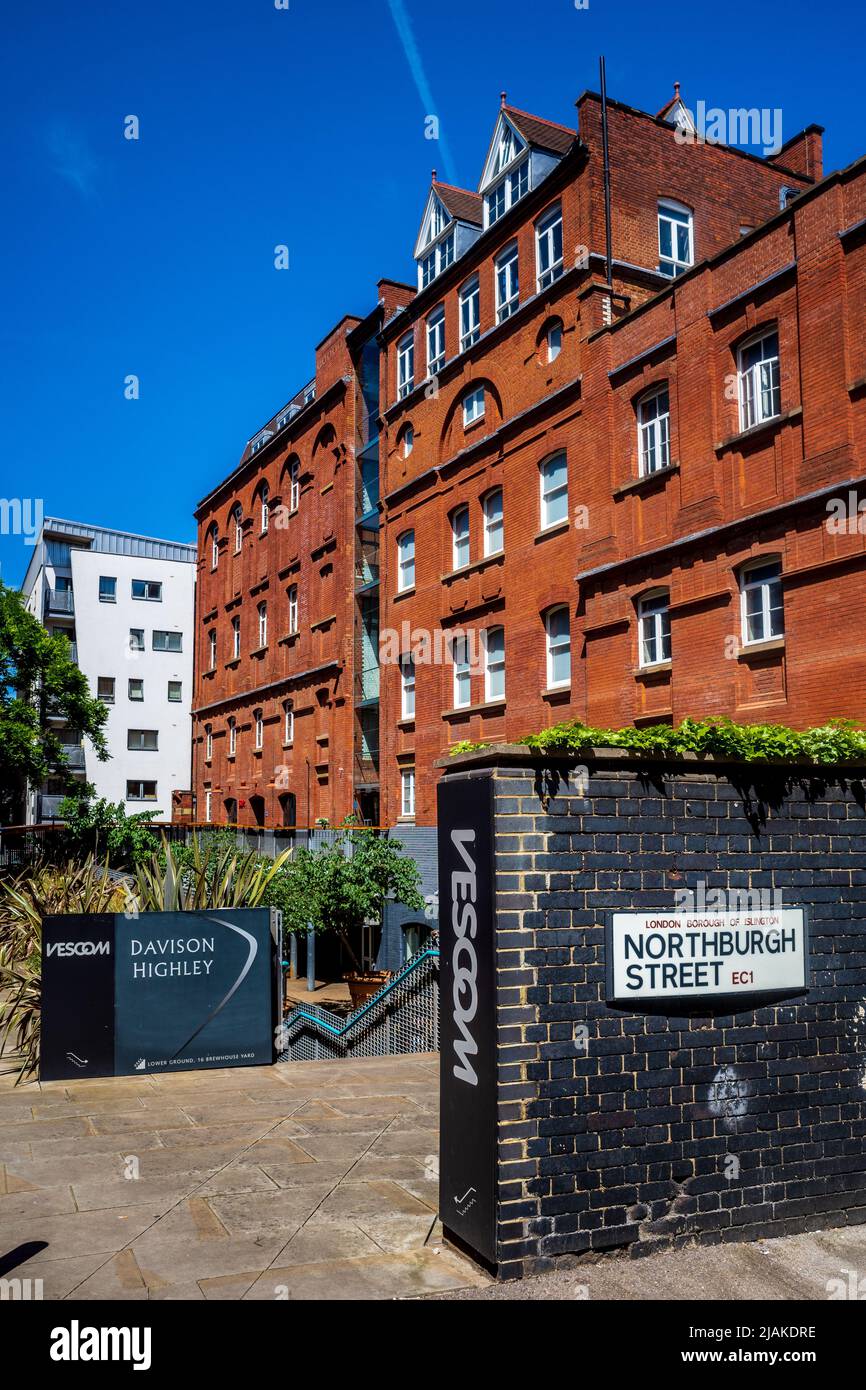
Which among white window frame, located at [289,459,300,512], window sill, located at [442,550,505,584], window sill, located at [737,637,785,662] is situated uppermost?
white window frame, located at [289,459,300,512]

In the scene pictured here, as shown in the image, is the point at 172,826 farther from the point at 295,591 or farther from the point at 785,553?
the point at 785,553

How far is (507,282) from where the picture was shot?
25.7 meters

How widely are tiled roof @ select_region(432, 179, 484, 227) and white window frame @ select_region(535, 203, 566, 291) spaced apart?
5.02 metres

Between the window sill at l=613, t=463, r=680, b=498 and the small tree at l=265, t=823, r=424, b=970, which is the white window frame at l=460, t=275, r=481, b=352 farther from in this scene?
the small tree at l=265, t=823, r=424, b=970

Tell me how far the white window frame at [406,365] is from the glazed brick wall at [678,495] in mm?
2352

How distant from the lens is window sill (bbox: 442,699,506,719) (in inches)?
981

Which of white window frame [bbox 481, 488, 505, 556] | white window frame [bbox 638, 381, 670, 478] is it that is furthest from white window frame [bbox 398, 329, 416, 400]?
white window frame [bbox 638, 381, 670, 478]

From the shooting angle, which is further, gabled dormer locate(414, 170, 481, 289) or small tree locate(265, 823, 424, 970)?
gabled dormer locate(414, 170, 481, 289)

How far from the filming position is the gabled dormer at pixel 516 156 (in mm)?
25172

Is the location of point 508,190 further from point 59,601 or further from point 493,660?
point 59,601

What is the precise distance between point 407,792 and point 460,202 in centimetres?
1584
